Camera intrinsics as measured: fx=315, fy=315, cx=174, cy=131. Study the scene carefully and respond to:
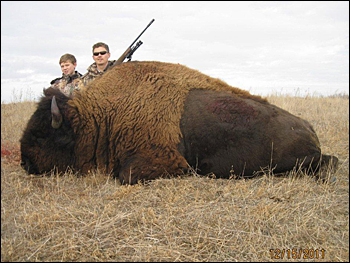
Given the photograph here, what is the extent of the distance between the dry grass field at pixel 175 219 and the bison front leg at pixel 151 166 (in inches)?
5.2

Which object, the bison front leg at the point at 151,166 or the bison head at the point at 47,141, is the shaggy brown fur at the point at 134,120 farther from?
the bison head at the point at 47,141

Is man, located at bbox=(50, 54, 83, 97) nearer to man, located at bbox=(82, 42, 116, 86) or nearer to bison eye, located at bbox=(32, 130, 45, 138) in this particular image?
man, located at bbox=(82, 42, 116, 86)

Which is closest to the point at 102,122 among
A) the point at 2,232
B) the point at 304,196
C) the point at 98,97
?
the point at 98,97

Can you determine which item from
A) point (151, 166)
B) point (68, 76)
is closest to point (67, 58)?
point (68, 76)

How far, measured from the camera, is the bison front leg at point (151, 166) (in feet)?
12.7

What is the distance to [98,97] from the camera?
430 centimetres

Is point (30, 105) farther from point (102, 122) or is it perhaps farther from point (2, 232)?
point (2, 232)

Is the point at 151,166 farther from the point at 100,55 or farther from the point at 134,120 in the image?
the point at 100,55

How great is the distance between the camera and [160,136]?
4043mm

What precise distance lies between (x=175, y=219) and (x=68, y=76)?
15.8 ft

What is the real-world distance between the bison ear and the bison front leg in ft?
3.22

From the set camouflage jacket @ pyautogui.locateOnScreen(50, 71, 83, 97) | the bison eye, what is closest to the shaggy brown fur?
the bison eye

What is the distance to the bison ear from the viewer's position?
13.0ft
